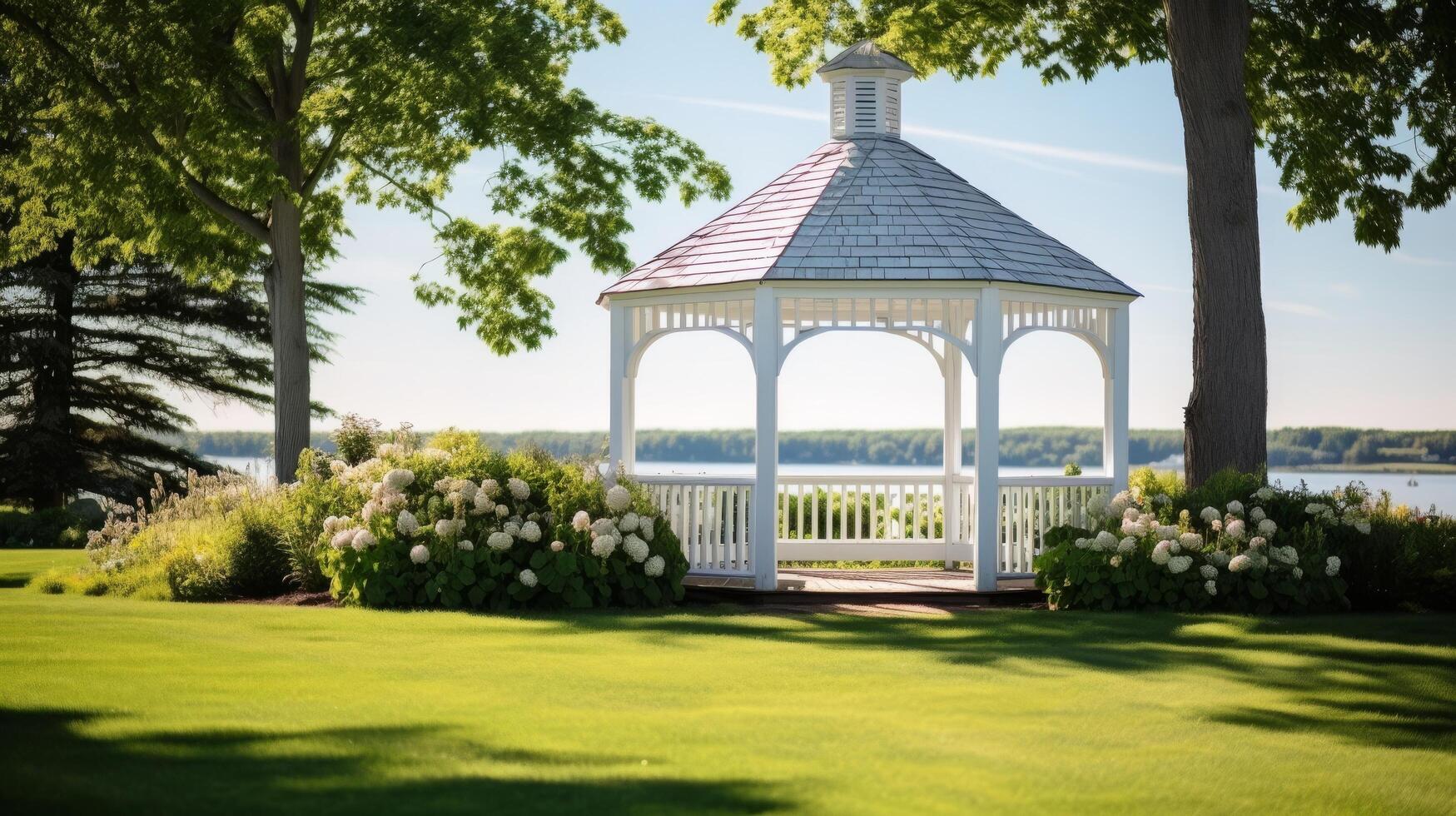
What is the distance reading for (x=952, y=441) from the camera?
51.2ft

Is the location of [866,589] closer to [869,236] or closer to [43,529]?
[869,236]

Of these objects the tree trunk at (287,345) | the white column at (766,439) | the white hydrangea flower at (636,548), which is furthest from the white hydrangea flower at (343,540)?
the tree trunk at (287,345)

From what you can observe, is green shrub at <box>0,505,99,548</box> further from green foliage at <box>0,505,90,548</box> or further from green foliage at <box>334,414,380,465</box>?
green foliage at <box>334,414,380,465</box>

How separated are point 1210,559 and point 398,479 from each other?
296 inches

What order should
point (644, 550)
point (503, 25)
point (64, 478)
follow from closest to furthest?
point (644, 550), point (503, 25), point (64, 478)

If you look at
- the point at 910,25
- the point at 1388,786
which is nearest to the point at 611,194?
the point at 910,25

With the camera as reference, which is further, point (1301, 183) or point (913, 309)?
point (1301, 183)

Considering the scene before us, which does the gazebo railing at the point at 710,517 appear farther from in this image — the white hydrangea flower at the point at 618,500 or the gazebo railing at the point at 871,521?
the gazebo railing at the point at 871,521

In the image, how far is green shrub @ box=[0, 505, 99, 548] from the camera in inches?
876

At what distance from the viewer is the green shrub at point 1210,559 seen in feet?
38.6

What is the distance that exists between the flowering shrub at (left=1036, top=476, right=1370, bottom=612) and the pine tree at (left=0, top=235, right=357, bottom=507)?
21352 millimetres

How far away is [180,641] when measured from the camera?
9.66 metres

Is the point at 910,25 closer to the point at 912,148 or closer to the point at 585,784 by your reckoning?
the point at 912,148

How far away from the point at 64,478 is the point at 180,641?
63.0 feet
